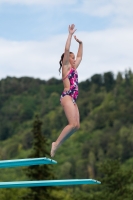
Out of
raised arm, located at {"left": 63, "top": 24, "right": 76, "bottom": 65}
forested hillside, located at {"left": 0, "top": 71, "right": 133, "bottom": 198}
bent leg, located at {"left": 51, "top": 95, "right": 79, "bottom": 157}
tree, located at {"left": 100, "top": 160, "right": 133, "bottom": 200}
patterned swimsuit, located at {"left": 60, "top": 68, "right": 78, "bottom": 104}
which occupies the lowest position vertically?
tree, located at {"left": 100, "top": 160, "right": 133, "bottom": 200}

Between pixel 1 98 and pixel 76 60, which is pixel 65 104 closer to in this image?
pixel 76 60

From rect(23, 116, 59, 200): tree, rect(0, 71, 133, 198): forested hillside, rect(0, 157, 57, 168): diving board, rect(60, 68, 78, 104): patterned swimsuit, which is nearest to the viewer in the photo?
rect(0, 157, 57, 168): diving board

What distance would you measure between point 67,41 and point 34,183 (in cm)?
264

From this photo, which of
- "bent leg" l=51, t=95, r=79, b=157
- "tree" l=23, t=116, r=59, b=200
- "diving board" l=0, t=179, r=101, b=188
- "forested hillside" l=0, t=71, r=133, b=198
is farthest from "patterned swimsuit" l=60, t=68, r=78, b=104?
"forested hillside" l=0, t=71, r=133, b=198

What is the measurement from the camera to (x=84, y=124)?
6767 inches

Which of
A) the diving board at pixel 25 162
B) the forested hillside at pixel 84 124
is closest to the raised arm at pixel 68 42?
the diving board at pixel 25 162

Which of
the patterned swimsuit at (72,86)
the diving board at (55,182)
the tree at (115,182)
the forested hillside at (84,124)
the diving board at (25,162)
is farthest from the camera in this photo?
the forested hillside at (84,124)

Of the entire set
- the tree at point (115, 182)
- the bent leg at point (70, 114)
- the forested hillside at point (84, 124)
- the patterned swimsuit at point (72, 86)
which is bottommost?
the tree at point (115, 182)

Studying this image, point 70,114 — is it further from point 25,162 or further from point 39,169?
point 39,169

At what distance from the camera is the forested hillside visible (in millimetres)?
149500

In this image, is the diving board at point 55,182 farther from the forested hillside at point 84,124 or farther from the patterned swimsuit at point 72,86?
the forested hillside at point 84,124

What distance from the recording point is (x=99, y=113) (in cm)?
17412

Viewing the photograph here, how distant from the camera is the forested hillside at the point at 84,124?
490 feet

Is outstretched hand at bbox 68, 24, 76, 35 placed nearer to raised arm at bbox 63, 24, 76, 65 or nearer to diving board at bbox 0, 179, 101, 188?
raised arm at bbox 63, 24, 76, 65
